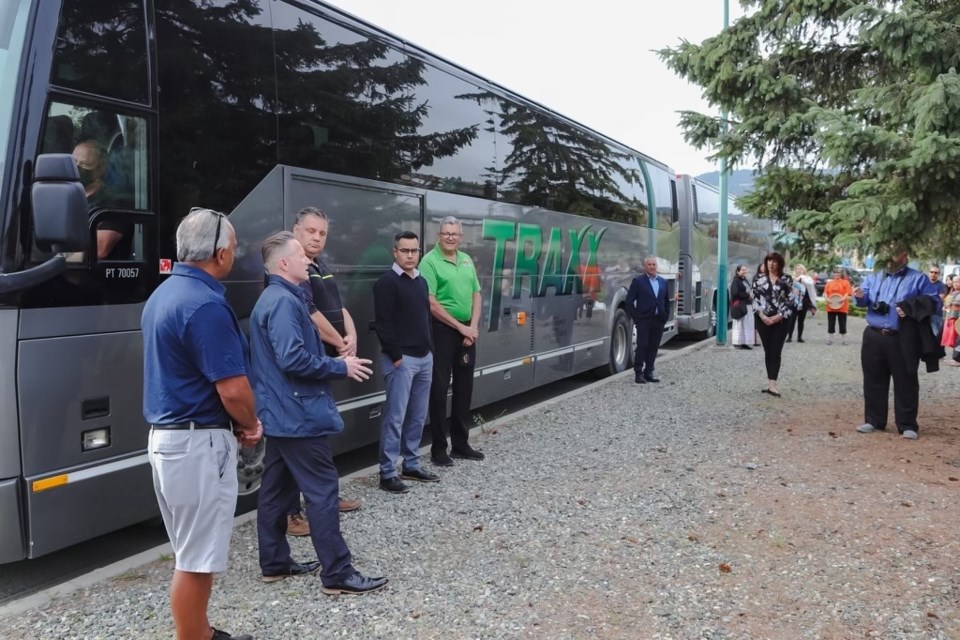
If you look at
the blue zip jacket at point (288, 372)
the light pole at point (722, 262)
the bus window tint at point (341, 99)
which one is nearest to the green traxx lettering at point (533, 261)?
the bus window tint at point (341, 99)

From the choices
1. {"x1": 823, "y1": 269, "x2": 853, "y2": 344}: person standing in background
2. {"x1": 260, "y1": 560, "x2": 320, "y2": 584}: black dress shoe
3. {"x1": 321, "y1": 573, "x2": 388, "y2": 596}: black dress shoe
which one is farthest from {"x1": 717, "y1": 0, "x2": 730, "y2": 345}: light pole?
{"x1": 321, "y1": 573, "x2": 388, "y2": 596}: black dress shoe

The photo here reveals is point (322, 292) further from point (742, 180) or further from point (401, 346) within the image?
point (742, 180)

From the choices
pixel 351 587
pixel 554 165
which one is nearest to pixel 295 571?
pixel 351 587

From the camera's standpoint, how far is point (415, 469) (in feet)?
21.0

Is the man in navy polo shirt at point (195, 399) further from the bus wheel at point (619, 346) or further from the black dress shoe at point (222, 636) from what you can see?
the bus wheel at point (619, 346)

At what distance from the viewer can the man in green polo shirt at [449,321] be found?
6.62 meters

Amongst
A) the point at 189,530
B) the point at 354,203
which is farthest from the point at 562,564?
the point at 354,203

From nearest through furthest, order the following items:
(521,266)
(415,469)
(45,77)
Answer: (45,77) → (415,469) → (521,266)

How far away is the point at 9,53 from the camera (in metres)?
3.91

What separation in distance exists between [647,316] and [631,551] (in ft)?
25.2

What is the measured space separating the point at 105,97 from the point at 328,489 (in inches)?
95.1

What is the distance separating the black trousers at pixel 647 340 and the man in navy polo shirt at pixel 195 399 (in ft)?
31.4

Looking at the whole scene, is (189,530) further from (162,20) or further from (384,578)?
(162,20)

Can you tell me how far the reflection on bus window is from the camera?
13.3ft
